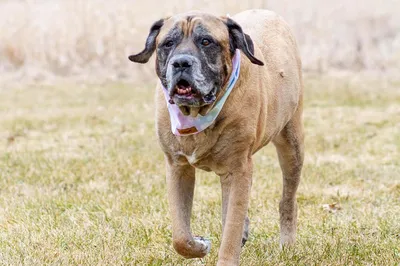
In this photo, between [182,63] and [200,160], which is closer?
[182,63]

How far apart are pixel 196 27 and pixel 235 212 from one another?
113 centimetres

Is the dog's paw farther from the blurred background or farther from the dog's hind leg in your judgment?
the blurred background

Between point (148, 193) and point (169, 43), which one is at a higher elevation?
point (169, 43)

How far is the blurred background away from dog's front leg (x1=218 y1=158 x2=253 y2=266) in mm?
13424

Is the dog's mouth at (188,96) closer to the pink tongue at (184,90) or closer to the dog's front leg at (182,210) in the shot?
the pink tongue at (184,90)

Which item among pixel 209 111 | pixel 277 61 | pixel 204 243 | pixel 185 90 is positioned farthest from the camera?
pixel 277 61

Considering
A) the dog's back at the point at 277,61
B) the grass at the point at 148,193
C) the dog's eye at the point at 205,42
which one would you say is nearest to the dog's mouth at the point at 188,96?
the dog's eye at the point at 205,42

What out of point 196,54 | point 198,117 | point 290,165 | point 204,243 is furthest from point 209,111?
point 290,165

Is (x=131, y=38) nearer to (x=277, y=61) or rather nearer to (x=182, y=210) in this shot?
(x=277, y=61)

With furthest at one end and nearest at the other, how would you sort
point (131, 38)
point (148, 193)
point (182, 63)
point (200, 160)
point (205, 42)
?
point (131, 38) < point (148, 193) < point (200, 160) < point (205, 42) < point (182, 63)

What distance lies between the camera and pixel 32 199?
6.79 meters

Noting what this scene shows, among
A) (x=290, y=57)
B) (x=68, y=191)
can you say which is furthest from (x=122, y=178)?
(x=290, y=57)

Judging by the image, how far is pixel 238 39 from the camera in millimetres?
4582

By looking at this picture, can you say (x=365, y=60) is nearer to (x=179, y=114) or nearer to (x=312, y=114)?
(x=312, y=114)
